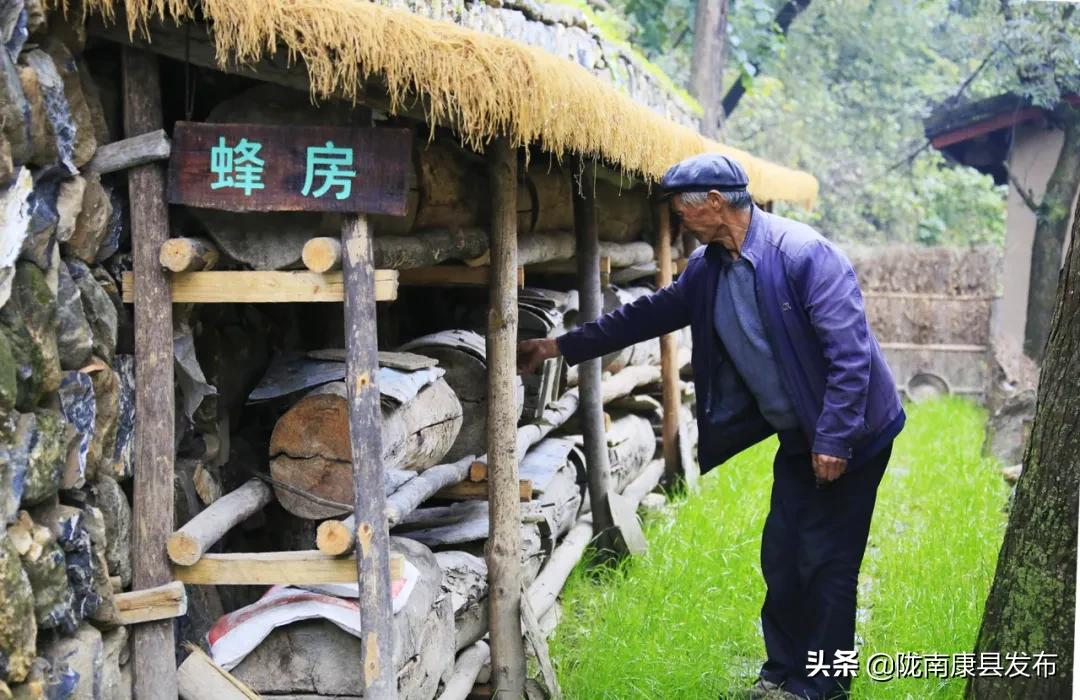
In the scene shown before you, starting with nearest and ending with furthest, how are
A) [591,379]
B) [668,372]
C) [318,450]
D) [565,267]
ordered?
1. [318,450]
2. [591,379]
3. [565,267]
4. [668,372]

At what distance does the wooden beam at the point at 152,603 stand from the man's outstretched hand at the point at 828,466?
7.00ft

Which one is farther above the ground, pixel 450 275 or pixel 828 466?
pixel 450 275

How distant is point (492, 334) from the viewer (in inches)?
182

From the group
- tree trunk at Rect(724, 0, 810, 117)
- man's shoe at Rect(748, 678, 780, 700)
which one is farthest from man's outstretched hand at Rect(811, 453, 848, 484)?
tree trunk at Rect(724, 0, 810, 117)

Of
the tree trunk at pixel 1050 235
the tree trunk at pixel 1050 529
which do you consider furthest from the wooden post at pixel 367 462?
the tree trunk at pixel 1050 235

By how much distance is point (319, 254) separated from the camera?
357 centimetres

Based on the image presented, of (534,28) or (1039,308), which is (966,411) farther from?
(534,28)

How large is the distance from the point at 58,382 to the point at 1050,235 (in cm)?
1154

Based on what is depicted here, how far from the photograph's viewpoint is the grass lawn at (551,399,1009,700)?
5.01 meters

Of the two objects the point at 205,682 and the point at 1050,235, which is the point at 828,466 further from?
the point at 1050,235

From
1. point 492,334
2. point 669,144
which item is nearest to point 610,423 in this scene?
point 669,144

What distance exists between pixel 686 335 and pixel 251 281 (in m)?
7.23

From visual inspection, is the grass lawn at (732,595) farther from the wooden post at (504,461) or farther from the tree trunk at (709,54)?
the tree trunk at (709,54)

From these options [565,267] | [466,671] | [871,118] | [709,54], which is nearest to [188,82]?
[466,671]
